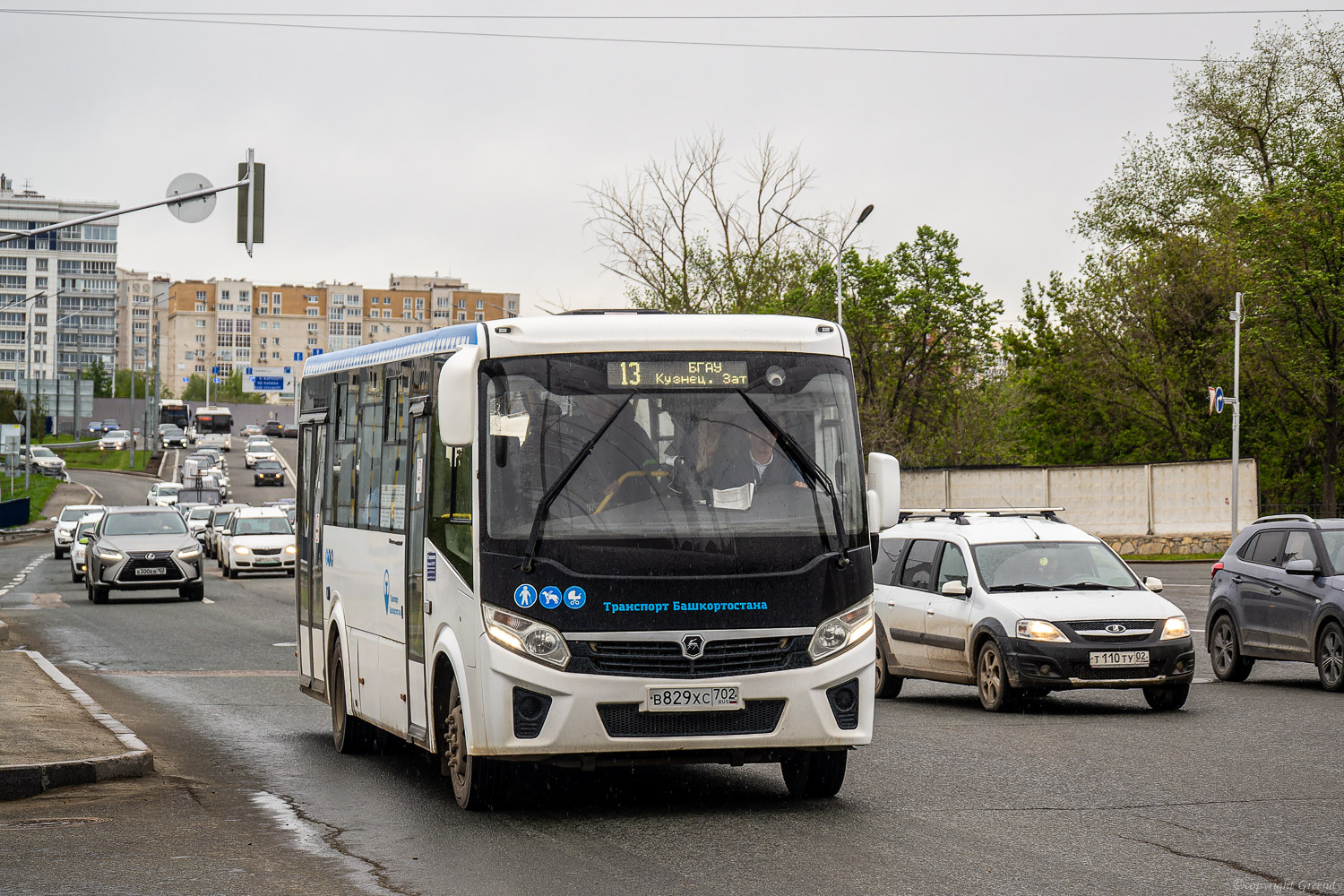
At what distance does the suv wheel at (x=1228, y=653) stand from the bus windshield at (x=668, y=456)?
9.82m

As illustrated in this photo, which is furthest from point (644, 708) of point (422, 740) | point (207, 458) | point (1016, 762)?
point (207, 458)

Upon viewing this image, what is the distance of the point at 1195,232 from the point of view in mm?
63781

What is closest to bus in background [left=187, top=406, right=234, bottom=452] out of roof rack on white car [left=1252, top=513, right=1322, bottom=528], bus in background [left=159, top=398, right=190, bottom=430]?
bus in background [left=159, top=398, right=190, bottom=430]

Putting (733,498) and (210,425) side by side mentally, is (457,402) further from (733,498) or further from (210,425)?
(210,425)

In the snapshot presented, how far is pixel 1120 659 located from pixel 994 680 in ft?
3.76

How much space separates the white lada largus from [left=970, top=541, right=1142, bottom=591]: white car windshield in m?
0.01

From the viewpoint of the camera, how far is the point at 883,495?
371 inches

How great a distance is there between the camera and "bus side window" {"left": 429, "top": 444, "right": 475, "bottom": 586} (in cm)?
895

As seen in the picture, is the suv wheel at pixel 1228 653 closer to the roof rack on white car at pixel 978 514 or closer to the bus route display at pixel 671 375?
the roof rack on white car at pixel 978 514

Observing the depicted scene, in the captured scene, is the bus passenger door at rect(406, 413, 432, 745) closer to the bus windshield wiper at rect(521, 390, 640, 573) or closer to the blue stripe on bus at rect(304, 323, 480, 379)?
the blue stripe on bus at rect(304, 323, 480, 379)

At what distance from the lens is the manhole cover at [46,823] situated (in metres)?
8.91

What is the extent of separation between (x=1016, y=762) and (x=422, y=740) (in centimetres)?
388

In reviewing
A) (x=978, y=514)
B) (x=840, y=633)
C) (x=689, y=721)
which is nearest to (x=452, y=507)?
(x=689, y=721)

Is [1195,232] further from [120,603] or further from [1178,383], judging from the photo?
[120,603]
